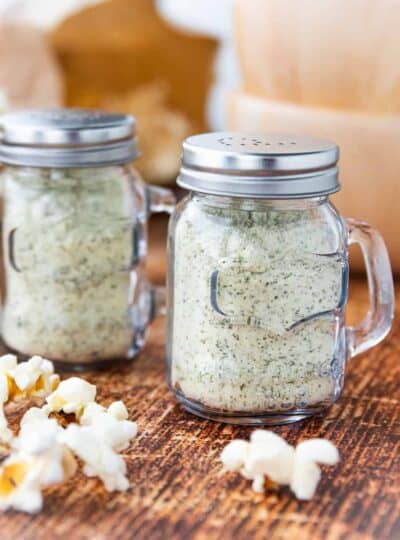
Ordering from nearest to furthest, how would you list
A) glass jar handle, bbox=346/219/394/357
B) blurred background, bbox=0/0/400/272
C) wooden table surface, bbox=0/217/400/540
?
wooden table surface, bbox=0/217/400/540
glass jar handle, bbox=346/219/394/357
blurred background, bbox=0/0/400/272

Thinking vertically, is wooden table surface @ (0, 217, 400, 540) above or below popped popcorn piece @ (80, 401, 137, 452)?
below

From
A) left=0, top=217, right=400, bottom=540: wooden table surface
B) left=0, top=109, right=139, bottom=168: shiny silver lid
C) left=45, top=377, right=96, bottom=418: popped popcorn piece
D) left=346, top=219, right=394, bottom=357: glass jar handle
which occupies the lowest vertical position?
left=0, top=217, right=400, bottom=540: wooden table surface

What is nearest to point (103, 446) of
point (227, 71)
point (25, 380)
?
point (25, 380)

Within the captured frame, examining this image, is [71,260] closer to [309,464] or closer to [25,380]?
[25,380]

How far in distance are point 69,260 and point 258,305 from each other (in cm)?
23

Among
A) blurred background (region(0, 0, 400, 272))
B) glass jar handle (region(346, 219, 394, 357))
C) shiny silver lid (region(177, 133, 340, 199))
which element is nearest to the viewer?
shiny silver lid (region(177, 133, 340, 199))

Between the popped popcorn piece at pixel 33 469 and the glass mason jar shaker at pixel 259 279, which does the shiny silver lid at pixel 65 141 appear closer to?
the glass mason jar shaker at pixel 259 279

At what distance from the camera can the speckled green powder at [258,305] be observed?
30.7 inches

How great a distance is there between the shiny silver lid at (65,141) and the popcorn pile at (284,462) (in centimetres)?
35

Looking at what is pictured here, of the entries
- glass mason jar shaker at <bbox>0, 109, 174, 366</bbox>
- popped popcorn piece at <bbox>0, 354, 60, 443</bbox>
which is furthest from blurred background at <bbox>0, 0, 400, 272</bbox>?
popped popcorn piece at <bbox>0, 354, 60, 443</bbox>

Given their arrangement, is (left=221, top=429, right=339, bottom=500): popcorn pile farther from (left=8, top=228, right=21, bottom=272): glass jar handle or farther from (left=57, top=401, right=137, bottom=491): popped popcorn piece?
(left=8, top=228, right=21, bottom=272): glass jar handle

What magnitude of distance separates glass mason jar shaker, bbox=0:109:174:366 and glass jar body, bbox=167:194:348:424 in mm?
121

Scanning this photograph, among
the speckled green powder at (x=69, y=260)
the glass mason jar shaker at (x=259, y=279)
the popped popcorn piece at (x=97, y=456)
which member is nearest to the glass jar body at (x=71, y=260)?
the speckled green powder at (x=69, y=260)

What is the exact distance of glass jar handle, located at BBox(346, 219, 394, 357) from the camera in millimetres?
872
